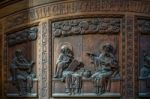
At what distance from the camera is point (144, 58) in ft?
13.1

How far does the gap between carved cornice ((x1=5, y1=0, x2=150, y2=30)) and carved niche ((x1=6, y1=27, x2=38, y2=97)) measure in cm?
18

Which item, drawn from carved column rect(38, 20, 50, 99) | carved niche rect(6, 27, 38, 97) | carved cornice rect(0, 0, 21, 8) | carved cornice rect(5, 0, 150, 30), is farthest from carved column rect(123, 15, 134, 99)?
carved cornice rect(0, 0, 21, 8)

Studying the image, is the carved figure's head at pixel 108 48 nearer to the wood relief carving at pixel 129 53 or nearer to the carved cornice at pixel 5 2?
the wood relief carving at pixel 129 53

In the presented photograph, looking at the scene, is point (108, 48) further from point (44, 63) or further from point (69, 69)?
point (44, 63)

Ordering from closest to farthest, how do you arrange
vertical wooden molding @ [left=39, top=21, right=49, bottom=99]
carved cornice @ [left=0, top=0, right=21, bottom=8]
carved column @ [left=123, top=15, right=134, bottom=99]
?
1. carved column @ [left=123, top=15, right=134, bottom=99]
2. vertical wooden molding @ [left=39, top=21, right=49, bottom=99]
3. carved cornice @ [left=0, top=0, right=21, bottom=8]

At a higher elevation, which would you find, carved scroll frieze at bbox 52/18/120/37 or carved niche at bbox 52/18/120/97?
carved scroll frieze at bbox 52/18/120/37

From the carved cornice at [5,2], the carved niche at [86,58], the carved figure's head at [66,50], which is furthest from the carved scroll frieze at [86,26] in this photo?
the carved cornice at [5,2]

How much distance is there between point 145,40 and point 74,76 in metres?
0.72

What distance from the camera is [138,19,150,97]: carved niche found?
3.98 m

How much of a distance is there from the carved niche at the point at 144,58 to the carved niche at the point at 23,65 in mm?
980

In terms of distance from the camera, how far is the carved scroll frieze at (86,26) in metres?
4.01

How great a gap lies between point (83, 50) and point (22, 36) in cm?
62

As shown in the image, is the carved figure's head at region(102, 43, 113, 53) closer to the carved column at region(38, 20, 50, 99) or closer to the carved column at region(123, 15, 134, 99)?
the carved column at region(123, 15, 134, 99)

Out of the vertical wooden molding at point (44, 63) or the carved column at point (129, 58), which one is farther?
the vertical wooden molding at point (44, 63)
